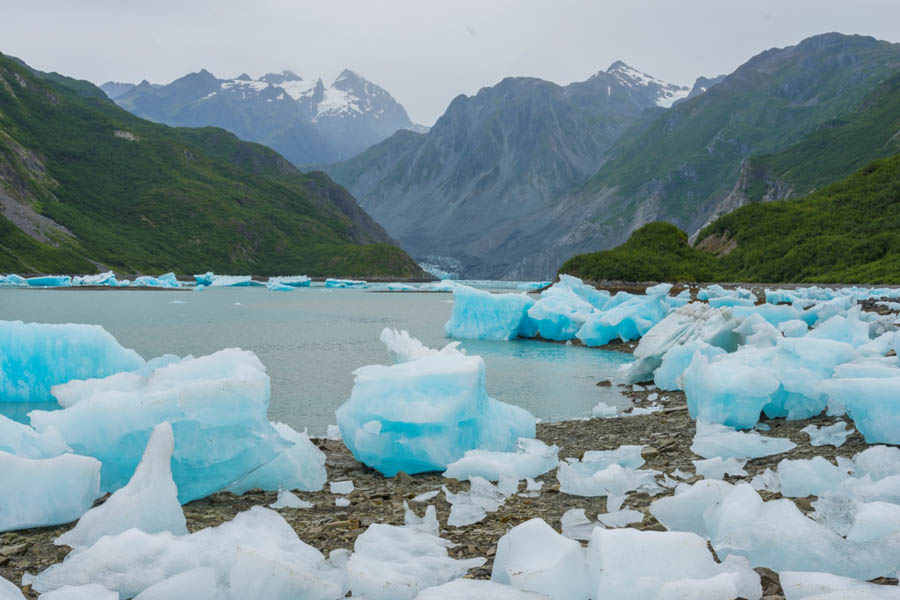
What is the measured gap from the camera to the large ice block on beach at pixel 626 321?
21.9m

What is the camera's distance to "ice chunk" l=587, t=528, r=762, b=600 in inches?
107

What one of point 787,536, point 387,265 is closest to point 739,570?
point 787,536

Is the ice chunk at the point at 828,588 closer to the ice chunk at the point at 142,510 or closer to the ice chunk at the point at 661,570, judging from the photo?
the ice chunk at the point at 661,570

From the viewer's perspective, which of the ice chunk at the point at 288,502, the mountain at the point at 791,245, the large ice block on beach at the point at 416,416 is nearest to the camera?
the ice chunk at the point at 288,502

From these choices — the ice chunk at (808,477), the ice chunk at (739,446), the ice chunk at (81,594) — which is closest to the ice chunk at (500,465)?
the ice chunk at (739,446)

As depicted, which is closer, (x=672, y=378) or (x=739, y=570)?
(x=739, y=570)

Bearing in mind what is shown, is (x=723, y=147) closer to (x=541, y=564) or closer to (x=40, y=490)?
(x=541, y=564)

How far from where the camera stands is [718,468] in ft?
17.3

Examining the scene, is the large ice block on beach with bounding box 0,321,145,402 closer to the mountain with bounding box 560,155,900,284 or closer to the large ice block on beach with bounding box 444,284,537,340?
the large ice block on beach with bounding box 444,284,537,340

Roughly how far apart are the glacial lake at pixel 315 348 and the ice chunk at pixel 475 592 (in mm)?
6730

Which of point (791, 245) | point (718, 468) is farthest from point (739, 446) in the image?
point (791, 245)

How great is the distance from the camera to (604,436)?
7.83 metres

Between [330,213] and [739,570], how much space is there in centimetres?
16216

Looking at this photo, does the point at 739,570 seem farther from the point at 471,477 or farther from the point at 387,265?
the point at 387,265
